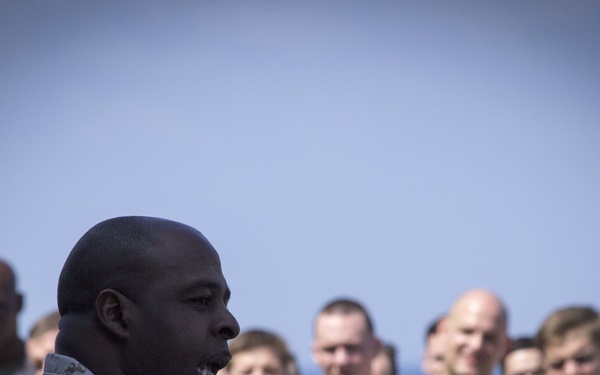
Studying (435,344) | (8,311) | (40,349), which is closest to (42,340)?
(40,349)

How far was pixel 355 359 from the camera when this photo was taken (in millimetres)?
6965

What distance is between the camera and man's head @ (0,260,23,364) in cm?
562

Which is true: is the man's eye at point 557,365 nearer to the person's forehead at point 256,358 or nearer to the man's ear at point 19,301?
the person's forehead at point 256,358

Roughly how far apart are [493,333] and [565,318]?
0.43m

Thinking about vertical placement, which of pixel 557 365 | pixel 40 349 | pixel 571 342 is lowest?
pixel 557 365

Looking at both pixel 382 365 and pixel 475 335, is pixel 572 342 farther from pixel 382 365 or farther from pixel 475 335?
pixel 382 365

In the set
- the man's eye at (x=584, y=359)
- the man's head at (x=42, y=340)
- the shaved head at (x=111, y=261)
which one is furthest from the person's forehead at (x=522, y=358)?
the shaved head at (x=111, y=261)

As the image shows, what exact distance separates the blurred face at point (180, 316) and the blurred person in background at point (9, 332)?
3.32m

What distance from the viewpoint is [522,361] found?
23.5ft

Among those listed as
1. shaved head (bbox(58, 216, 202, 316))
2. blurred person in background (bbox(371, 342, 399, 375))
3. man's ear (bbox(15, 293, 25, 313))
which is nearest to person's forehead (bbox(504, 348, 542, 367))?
blurred person in background (bbox(371, 342, 399, 375))

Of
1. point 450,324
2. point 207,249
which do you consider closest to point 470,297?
point 450,324

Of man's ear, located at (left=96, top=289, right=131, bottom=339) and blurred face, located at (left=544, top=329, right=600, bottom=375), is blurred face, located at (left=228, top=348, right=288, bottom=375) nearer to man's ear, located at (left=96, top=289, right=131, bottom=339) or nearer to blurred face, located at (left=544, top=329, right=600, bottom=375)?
blurred face, located at (left=544, top=329, right=600, bottom=375)

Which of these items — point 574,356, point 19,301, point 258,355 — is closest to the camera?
point 19,301

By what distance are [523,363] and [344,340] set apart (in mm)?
1096
